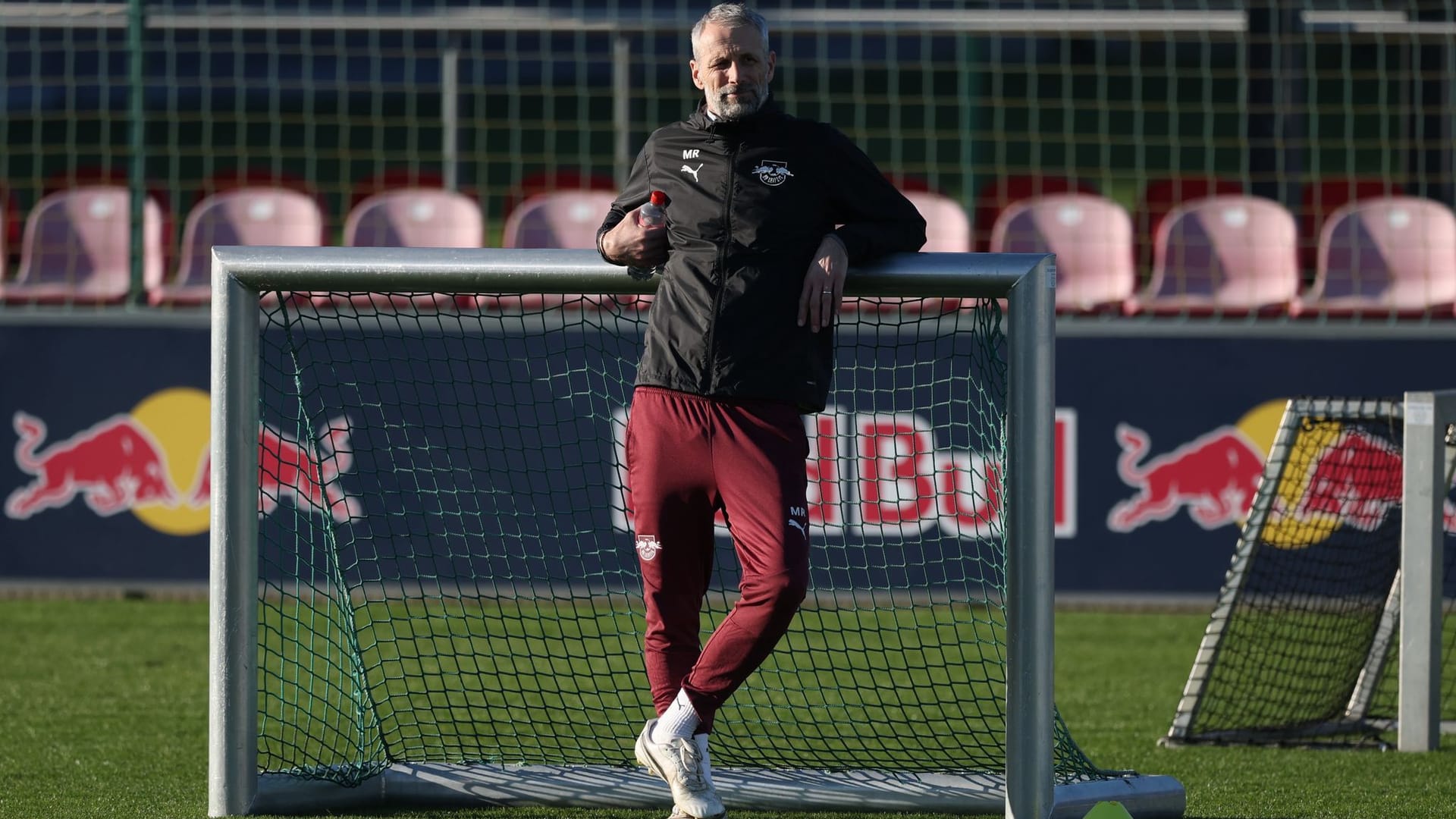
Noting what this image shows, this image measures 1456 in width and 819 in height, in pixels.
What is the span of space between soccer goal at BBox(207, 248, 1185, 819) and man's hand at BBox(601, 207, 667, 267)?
12 cm

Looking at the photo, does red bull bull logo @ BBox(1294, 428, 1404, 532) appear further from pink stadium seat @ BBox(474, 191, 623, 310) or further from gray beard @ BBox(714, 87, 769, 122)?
pink stadium seat @ BBox(474, 191, 623, 310)

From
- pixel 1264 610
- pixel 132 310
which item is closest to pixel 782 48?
pixel 132 310

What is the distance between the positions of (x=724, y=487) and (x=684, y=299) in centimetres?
35

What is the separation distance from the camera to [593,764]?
3879mm

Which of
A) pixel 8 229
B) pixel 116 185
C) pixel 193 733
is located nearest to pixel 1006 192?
pixel 116 185

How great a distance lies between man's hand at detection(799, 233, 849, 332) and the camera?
3.19 meters

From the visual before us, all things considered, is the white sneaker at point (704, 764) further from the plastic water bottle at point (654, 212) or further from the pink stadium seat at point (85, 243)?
the pink stadium seat at point (85, 243)

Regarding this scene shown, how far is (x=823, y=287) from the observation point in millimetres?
3189

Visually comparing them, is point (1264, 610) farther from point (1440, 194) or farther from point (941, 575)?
point (1440, 194)

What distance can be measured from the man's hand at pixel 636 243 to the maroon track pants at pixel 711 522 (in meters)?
0.24

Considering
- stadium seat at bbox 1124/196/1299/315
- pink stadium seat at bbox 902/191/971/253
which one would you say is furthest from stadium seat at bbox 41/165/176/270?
stadium seat at bbox 1124/196/1299/315

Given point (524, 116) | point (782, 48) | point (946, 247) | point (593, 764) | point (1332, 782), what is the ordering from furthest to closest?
point (524, 116)
point (782, 48)
point (946, 247)
point (1332, 782)
point (593, 764)

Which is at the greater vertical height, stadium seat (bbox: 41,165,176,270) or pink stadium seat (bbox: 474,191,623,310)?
stadium seat (bbox: 41,165,176,270)

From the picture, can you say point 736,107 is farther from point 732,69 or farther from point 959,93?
point 959,93
